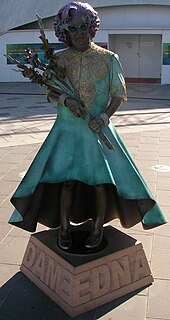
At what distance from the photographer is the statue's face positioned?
2.67 metres

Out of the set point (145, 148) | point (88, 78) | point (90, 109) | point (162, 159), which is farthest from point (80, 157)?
point (145, 148)

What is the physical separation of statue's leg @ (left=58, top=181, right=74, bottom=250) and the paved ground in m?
0.39

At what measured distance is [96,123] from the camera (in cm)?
269

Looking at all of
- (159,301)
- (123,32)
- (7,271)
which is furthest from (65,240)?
(123,32)

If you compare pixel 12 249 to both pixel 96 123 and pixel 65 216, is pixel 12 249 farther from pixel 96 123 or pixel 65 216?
pixel 96 123

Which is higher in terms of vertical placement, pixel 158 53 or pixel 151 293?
pixel 158 53

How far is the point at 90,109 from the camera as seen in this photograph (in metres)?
2.83

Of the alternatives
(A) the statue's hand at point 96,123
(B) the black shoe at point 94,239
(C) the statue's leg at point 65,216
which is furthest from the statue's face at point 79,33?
(B) the black shoe at point 94,239

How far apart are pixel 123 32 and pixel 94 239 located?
17144mm

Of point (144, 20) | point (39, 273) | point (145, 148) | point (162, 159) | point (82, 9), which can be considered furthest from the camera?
point (144, 20)

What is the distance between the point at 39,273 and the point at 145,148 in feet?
14.8

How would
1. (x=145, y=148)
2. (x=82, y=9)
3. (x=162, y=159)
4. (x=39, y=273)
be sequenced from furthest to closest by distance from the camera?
(x=145, y=148), (x=162, y=159), (x=39, y=273), (x=82, y=9)

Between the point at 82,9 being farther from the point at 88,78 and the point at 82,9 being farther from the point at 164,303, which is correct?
the point at 164,303

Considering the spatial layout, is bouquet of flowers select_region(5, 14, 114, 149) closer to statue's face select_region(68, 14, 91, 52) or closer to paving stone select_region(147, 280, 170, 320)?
statue's face select_region(68, 14, 91, 52)
